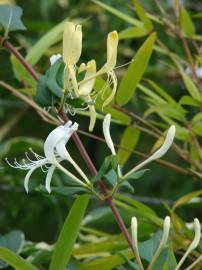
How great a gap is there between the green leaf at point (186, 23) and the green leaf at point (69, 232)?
0.38 m

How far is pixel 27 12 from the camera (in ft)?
5.22

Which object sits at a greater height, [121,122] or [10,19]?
[10,19]

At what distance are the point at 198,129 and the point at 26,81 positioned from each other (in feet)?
0.70

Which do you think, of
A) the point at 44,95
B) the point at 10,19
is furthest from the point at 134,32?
the point at 44,95

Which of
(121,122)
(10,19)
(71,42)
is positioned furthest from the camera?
(121,122)

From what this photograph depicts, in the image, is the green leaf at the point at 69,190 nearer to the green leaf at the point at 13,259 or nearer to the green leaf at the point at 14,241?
the green leaf at the point at 13,259

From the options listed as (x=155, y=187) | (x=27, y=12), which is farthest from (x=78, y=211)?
(x=27, y=12)

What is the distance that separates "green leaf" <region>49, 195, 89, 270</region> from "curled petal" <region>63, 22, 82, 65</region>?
12 centimetres

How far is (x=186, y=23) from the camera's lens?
869 mm

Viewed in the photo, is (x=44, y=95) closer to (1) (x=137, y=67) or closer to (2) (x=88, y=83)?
(2) (x=88, y=83)

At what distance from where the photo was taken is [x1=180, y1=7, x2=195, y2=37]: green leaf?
0.86 m

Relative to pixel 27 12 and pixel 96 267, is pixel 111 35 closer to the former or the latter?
pixel 96 267

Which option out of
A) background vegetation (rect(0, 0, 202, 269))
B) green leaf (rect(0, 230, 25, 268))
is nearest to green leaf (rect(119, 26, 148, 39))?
background vegetation (rect(0, 0, 202, 269))

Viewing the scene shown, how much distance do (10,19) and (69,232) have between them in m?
0.22
